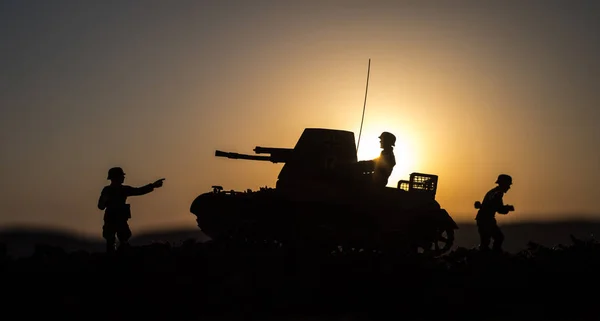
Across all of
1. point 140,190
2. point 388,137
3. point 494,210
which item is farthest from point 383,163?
point 140,190

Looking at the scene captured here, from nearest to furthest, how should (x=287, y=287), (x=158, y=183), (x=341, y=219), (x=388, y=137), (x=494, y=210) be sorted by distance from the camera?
(x=287, y=287)
(x=158, y=183)
(x=494, y=210)
(x=388, y=137)
(x=341, y=219)

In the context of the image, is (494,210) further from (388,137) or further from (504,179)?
(388,137)

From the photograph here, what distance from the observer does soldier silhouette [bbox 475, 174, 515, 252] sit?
22.4 metres

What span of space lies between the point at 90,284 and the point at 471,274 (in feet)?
21.6

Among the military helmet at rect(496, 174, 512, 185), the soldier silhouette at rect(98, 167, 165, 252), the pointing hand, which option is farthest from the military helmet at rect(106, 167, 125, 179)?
the military helmet at rect(496, 174, 512, 185)

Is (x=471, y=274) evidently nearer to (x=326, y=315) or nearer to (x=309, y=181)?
(x=326, y=315)

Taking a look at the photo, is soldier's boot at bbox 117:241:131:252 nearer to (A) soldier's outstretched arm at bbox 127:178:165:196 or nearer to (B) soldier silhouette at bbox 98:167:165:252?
(B) soldier silhouette at bbox 98:167:165:252

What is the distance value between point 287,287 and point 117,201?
4434 mm

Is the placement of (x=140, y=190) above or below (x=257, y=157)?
below

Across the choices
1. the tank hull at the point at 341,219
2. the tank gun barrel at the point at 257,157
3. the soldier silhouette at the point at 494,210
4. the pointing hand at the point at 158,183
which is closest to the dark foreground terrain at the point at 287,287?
the pointing hand at the point at 158,183

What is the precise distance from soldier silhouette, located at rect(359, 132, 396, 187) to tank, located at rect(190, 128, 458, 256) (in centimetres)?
10

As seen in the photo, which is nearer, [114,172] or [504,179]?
[114,172]

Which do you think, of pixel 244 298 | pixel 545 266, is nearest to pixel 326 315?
pixel 244 298

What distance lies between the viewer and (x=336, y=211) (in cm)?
2430
